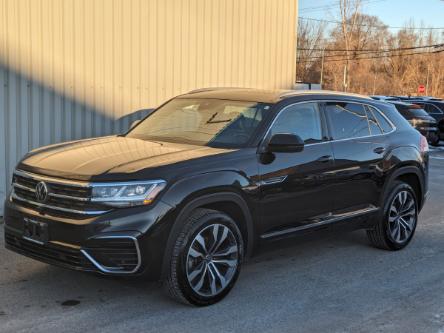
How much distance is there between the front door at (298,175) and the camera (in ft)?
16.5

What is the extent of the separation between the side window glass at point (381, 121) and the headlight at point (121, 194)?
124 inches

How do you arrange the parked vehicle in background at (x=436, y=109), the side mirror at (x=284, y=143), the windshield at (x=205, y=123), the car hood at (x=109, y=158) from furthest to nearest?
the parked vehicle in background at (x=436, y=109)
the windshield at (x=205, y=123)
the side mirror at (x=284, y=143)
the car hood at (x=109, y=158)

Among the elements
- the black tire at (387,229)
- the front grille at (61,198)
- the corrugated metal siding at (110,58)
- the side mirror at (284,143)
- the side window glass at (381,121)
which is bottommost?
the black tire at (387,229)

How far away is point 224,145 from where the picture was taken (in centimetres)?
506

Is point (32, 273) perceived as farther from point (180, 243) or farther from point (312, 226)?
point (312, 226)

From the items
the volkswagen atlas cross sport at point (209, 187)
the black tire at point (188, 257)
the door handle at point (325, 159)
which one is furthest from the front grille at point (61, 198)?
the door handle at point (325, 159)

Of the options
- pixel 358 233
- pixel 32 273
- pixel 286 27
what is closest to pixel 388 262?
pixel 358 233

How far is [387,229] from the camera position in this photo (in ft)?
21.0

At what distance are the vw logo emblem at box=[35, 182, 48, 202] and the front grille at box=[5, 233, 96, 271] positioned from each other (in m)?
0.34

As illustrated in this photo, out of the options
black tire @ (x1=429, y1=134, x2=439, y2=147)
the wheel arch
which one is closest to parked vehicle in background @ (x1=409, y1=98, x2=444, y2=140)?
black tire @ (x1=429, y1=134, x2=439, y2=147)

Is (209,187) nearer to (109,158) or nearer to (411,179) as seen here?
(109,158)

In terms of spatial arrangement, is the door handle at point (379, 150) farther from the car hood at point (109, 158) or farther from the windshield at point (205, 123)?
the car hood at point (109, 158)

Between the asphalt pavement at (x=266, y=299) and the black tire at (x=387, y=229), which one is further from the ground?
the black tire at (x=387, y=229)

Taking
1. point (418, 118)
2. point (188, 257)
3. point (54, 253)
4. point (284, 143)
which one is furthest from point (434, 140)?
point (54, 253)
